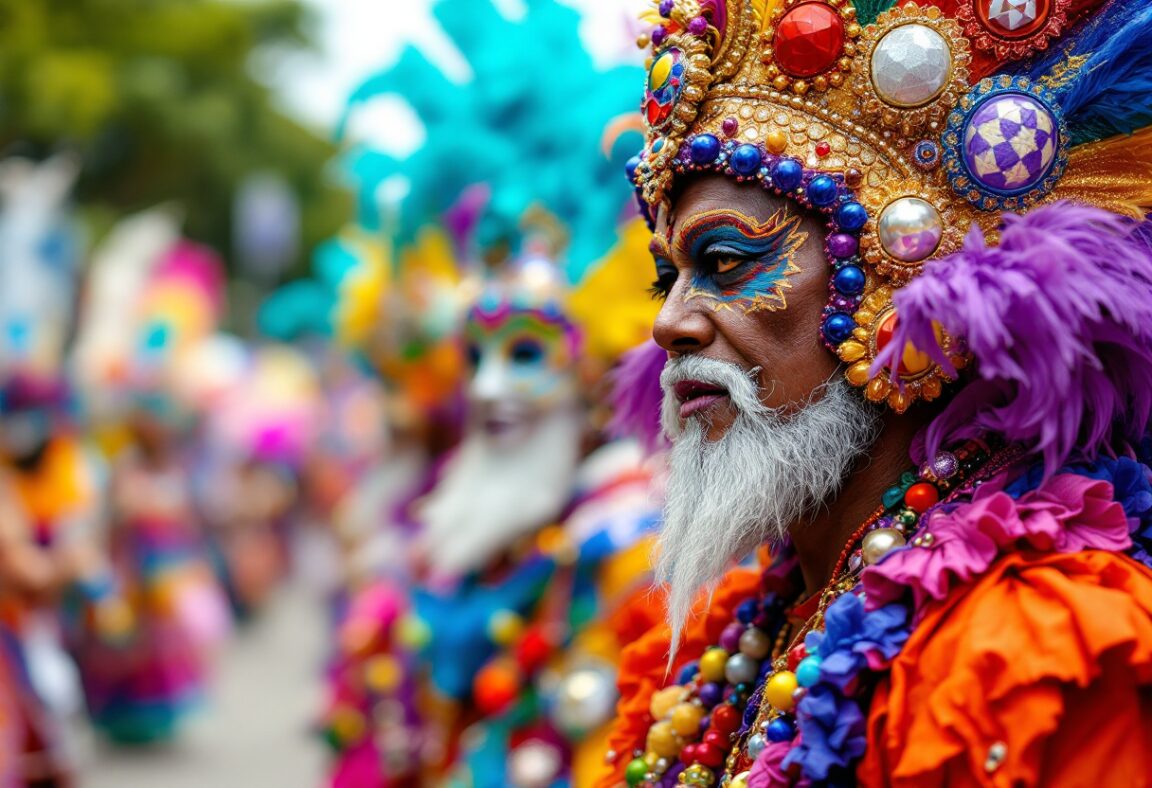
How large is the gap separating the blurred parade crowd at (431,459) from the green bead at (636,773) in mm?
328

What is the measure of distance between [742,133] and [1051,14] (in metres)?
0.46

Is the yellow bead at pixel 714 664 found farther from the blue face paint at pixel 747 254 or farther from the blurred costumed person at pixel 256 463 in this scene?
the blurred costumed person at pixel 256 463

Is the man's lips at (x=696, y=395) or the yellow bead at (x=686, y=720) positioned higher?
the man's lips at (x=696, y=395)

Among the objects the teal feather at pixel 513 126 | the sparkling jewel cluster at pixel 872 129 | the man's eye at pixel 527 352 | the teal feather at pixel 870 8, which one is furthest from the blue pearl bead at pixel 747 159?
the man's eye at pixel 527 352

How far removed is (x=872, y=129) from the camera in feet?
6.56

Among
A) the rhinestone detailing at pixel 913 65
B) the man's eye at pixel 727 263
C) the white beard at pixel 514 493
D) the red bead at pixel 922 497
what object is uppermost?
the rhinestone detailing at pixel 913 65

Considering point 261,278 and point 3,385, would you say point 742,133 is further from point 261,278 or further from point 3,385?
point 261,278

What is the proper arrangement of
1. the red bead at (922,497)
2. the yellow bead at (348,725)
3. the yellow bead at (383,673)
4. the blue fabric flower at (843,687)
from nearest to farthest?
the blue fabric flower at (843,687)
the red bead at (922,497)
the yellow bead at (383,673)
the yellow bead at (348,725)

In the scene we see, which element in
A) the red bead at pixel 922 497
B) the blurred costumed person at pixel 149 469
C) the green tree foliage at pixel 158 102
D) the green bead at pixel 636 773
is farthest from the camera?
the green tree foliage at pixel 158 102

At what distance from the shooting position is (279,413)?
1184 cm

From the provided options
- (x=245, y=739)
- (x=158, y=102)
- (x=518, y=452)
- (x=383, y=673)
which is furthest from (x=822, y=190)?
(x=158, y=102)

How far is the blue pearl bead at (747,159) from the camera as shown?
2.00 meters

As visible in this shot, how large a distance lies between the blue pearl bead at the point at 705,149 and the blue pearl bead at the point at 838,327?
0.30 m

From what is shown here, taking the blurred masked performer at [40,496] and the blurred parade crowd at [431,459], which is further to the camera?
the blurred masked performer at [40,496]
